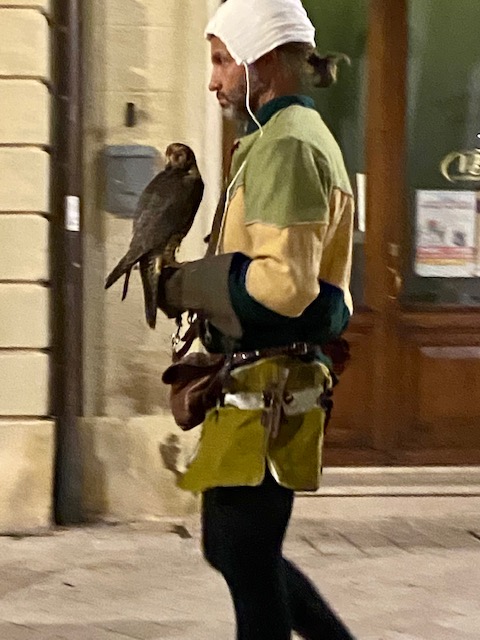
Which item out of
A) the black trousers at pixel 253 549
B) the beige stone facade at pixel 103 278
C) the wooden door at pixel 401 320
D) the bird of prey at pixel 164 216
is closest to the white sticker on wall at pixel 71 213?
the beige stone facade at pixel 103 278

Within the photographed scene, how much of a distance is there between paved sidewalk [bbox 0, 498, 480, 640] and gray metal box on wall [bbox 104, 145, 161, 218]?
1.35 meters

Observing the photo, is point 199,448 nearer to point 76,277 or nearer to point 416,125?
point 76,277

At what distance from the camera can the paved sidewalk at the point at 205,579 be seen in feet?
9.00

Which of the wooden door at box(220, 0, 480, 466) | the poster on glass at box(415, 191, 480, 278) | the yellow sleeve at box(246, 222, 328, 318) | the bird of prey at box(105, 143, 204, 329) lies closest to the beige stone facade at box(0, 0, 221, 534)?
the wooden door at box(220, 0, 480, 466)

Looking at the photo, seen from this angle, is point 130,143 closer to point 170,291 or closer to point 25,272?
point 25,272

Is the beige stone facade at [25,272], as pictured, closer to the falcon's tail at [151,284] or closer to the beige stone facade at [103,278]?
the beige stone facade at [103,278]

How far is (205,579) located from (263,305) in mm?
1852

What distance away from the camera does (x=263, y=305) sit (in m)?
1.60

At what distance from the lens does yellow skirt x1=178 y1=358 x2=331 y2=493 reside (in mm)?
1677

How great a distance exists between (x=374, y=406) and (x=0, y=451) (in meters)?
1.70

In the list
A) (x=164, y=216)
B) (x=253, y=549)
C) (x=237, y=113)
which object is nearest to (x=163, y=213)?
(x=164, y=216)

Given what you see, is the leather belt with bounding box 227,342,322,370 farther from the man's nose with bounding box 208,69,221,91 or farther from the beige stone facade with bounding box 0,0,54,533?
the beige stone facade with bounding box 0,0,54,533

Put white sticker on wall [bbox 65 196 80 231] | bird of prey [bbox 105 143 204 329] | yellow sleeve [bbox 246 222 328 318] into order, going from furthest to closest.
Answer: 1. white sticker on wall [bbox 65 196 80 231]
2. bird of prey [bbox 105 143 204 329]
3. yellow sleeve [bbox 246 222 328 318]

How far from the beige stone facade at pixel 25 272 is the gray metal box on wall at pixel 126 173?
271 millimetres
